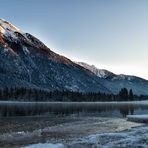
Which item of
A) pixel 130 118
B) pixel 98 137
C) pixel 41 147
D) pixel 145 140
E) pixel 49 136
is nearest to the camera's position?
pixel 41 147

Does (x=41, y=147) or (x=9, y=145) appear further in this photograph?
(x=9, y=145)

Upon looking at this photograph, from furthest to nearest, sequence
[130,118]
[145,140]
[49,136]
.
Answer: [130,118], [49,136], [145,140]

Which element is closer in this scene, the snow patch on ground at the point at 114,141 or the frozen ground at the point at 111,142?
the frozen ground at the point at 111,142

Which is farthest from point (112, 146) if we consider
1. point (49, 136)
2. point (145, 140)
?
point (49, 136)

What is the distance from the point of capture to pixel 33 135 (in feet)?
181

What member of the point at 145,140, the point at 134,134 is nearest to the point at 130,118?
the point at 134,134

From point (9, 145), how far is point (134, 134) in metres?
17.3

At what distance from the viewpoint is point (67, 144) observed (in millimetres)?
43750

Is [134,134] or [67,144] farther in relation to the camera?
[134,134]

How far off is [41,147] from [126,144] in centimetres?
974

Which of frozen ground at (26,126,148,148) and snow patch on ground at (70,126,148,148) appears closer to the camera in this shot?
frozen ground at (26,126,148,148)

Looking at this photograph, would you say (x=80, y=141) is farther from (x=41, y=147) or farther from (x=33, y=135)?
(x=33, y=135)

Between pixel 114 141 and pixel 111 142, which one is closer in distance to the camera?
pixel 111 142

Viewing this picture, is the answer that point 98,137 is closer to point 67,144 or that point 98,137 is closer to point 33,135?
point 67,144
